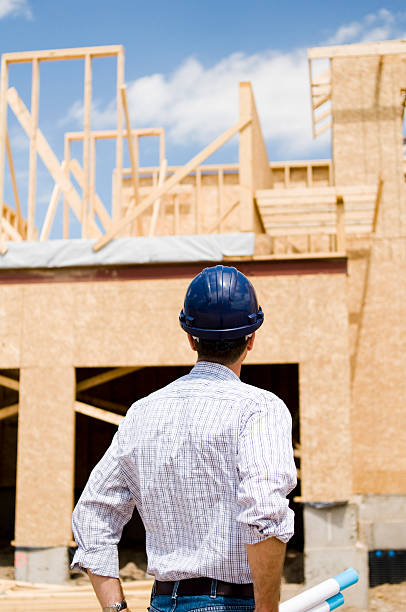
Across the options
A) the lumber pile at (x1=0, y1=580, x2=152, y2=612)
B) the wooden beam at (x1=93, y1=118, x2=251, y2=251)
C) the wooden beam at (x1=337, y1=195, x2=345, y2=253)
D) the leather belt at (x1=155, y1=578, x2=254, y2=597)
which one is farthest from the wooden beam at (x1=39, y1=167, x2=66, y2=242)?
the leather belt at (x1=155, y1=578, x2=254, y2=597)

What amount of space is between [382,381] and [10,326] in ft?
20.3

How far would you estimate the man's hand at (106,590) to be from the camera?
190 centimetres

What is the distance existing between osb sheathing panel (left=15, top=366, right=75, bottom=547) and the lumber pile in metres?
0.56

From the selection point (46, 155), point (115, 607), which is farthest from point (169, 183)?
point (115, 607)

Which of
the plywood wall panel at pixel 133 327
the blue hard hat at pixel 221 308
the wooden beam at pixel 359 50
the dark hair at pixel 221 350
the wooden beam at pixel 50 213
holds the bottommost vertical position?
the dark hair at pixel 221 350

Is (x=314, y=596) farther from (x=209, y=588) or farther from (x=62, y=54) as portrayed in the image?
(x=62, y=54)

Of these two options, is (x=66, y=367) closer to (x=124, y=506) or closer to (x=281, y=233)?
(x=281, y=233)

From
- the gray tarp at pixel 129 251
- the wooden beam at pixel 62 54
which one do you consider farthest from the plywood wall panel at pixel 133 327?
the wooden beam at pixel 62 54

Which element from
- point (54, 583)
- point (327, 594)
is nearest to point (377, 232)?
point (54, 583)

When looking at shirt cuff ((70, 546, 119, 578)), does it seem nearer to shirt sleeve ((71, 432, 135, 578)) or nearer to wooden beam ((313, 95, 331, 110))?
shirt sleeve ((71, 432, 135, 578))

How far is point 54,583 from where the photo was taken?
8.12m

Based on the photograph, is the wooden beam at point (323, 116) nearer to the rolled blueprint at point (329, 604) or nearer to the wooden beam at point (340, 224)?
the wooden beam at point (340, 224)

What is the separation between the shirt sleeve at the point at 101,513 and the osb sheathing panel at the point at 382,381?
30.2 feet

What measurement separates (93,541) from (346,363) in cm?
683
